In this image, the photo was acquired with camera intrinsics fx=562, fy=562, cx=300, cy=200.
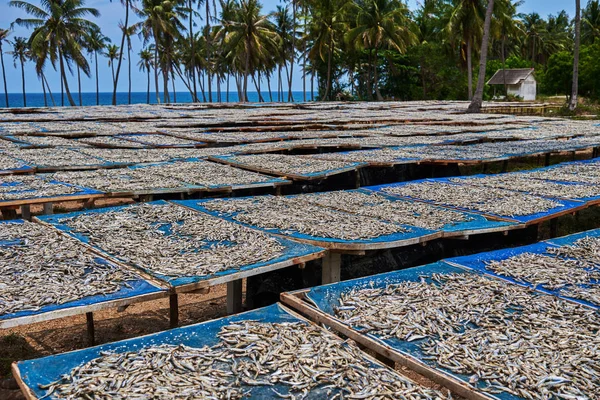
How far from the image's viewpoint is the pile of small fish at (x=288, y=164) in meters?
8.78

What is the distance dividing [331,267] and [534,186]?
3.99 m

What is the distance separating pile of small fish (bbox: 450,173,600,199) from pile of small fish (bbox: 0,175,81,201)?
536 cm

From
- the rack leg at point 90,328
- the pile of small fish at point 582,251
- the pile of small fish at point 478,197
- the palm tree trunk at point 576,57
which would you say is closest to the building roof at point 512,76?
the palm tree trunk at point 576,57

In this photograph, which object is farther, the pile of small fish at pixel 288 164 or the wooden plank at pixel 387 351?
the pile of small fish at pixel 288 164

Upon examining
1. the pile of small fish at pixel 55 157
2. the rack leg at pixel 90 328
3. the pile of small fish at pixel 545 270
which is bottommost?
the rack leg at pixel 90 328

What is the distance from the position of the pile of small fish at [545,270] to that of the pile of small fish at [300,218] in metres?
1.08

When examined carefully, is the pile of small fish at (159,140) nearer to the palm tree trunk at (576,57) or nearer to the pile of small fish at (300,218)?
the pile of small fish at (300,218)

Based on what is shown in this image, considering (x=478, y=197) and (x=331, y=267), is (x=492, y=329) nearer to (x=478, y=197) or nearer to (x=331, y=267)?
(x=331, y=267)

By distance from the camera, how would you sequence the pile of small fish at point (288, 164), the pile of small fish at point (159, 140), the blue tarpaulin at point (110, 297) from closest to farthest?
the blue tarpaulin at point (110, 297) < the pile of small fish at point (288, 164) < the pile of small fish at point (159, 140)

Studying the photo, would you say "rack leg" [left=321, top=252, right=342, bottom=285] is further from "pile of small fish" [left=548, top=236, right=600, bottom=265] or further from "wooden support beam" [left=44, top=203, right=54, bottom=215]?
"wooden support beam" [left=44, top=203, right=54, bottom=215]

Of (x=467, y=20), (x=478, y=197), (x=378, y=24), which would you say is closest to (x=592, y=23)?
(x=467, y=20)

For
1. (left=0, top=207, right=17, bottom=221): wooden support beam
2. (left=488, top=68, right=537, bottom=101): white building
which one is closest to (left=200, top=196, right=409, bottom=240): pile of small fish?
(left=0, top=207, right=17, bottom=221): wooden support beam

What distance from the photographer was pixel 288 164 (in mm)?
9492

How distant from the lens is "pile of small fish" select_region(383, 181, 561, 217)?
625cm
